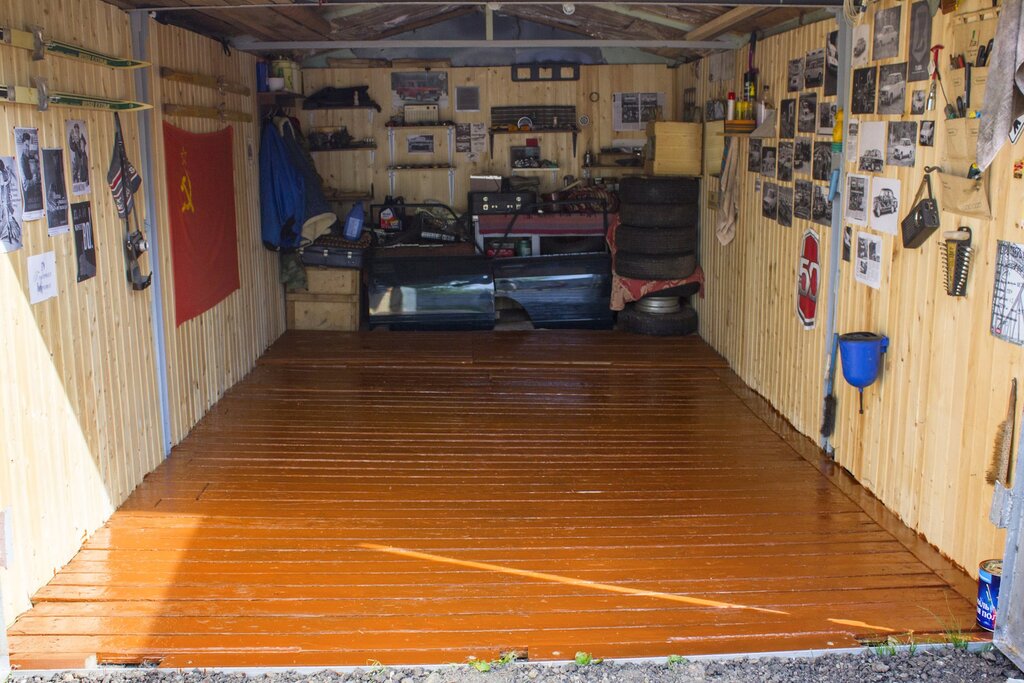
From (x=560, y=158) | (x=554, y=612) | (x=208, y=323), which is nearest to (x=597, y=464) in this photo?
(x=554, y=612)

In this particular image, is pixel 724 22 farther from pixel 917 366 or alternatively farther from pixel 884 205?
pixel 917 366

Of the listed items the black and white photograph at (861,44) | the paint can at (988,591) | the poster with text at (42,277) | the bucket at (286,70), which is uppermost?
the bucket at (286,70)

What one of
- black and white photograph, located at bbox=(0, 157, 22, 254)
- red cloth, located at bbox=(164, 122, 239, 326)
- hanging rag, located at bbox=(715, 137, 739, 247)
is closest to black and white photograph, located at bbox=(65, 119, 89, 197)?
black and white photograph, located at bbox=(0, 157, 22, 254)

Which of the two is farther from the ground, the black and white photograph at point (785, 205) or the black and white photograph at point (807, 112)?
the black and white photograph at point (807, 112)

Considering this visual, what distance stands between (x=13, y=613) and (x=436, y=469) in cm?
261

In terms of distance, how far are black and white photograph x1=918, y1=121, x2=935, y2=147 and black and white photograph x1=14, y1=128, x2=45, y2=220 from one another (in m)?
4.24

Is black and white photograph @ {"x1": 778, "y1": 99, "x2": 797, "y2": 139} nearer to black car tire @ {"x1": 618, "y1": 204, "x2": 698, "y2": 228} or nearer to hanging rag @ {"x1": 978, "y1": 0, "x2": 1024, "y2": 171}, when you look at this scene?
black car tire @ {"x1": 618, "y1": 204, "x2": 698, "y2": 228}

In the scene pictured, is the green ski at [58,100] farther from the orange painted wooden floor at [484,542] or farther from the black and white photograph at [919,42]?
the black and white photograph at [919,42]

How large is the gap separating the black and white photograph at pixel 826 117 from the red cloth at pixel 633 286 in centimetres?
331

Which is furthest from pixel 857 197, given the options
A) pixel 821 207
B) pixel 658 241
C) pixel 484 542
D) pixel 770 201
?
pixel 658 241

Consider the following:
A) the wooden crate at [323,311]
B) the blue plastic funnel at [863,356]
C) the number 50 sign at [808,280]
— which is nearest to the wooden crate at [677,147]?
the number 50 sign at [808,280]

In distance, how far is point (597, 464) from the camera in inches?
251

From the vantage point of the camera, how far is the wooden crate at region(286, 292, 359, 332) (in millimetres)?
10047

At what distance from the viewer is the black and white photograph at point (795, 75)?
6.83m
